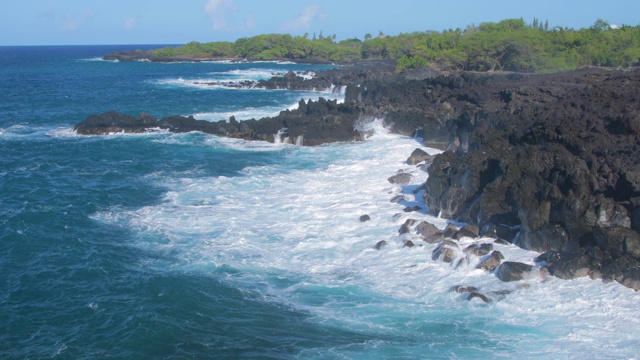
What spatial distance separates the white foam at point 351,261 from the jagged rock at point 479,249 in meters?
0.45

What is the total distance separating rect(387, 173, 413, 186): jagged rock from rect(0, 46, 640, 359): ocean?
38cm

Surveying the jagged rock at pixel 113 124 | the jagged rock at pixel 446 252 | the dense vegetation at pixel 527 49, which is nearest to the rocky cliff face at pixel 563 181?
the jagged rock at pixel 446 252

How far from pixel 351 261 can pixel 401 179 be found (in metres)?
8.59

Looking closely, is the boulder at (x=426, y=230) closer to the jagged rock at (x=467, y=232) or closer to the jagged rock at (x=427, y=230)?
the jagged rock at (x=427, y=230)

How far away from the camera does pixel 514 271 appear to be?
16.0m

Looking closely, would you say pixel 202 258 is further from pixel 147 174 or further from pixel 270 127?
pixel 270 127

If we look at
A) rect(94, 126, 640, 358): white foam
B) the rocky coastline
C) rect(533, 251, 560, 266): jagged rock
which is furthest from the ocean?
the rocky coastline

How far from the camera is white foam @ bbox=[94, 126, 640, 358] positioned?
45.6ft

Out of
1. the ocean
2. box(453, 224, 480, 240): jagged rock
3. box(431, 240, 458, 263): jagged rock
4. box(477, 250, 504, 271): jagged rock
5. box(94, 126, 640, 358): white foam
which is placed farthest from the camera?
box(453, 224, 480, 240): jagged rock

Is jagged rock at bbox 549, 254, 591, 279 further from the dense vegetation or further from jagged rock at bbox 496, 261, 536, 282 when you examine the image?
the dense vegetation

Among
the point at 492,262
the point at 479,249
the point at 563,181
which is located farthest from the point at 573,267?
the point at 563,181

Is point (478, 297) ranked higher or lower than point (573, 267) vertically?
lower

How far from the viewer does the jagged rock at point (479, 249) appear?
17.4 metres

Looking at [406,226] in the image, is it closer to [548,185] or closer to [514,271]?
[548,185]
